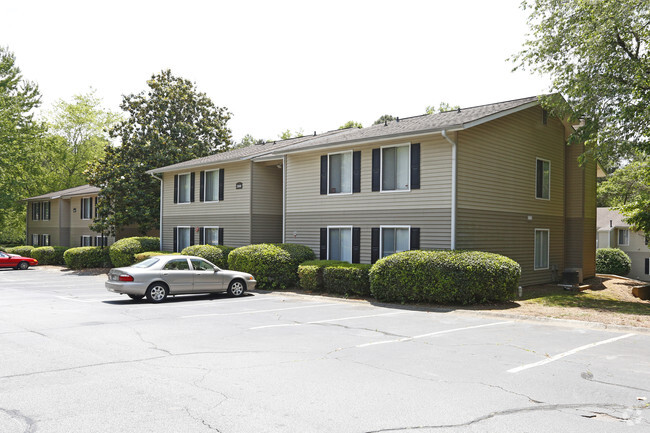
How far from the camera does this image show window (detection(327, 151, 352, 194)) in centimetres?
2056

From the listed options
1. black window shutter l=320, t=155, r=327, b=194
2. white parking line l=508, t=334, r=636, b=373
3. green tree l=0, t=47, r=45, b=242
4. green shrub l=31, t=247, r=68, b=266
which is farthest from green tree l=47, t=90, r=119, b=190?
white parking line l=508, t=334, r=636, b=373

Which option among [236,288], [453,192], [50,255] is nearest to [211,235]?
[236,288]

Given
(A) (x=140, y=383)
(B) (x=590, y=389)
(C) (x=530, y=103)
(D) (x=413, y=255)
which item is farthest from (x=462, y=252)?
(A) (x=140, y=383)

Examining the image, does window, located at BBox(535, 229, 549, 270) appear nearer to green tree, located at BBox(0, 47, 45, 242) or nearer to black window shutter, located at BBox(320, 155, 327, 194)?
black window shutter, located at BBox(320, 155, 327, 194)

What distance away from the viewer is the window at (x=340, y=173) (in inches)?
810

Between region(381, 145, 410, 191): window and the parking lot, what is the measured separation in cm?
693

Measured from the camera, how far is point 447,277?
1488 centimetres

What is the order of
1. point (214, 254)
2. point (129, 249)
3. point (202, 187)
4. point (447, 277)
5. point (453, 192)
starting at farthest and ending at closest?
point (129, 249), point (202, 187), point (214, 254), point (453, 192), point (447, 277)

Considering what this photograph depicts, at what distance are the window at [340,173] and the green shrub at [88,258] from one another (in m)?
19.6

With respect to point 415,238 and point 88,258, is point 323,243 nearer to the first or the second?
point 415,238

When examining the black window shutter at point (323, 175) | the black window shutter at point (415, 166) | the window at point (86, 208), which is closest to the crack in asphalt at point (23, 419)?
the black window shutter at point (415, 166)

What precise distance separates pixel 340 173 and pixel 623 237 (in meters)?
33.4

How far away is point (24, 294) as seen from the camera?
18.7 m

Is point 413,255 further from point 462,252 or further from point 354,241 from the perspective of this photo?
point 354,241
